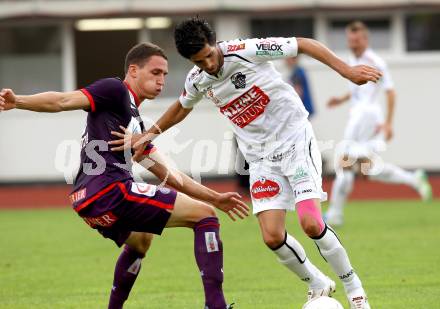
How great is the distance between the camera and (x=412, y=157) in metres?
21.7

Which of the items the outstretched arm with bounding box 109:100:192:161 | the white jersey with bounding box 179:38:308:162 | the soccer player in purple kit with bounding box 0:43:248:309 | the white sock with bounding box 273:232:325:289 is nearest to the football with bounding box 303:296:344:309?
the white sock with bounding box 273:232:325:289

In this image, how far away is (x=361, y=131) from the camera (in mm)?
14078

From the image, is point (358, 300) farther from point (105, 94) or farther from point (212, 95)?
point (105, 94)

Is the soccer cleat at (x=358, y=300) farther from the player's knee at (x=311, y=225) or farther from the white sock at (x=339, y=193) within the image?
the white sock at (x=339, y=193)

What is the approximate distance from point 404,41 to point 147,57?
50.4 ft

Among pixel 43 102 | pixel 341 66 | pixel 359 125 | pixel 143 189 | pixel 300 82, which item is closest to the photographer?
pixel 43 102

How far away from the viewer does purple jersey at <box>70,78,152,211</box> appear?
677 centimetres

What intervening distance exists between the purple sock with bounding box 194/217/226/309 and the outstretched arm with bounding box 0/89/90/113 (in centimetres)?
118

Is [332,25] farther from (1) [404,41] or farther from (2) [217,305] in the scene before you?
A: (2) [217,305]

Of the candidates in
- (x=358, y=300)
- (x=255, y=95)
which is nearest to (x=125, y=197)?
(x=255, y=95)

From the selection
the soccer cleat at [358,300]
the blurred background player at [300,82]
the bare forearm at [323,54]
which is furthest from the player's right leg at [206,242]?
the blurred background player at [300,82]

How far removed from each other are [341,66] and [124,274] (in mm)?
2176

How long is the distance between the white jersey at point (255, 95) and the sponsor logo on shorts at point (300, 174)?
0.20 m

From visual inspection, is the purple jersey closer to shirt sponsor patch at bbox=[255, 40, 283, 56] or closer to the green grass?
shirt sponsor patch at bbox=[255, 40, 283, 56]
